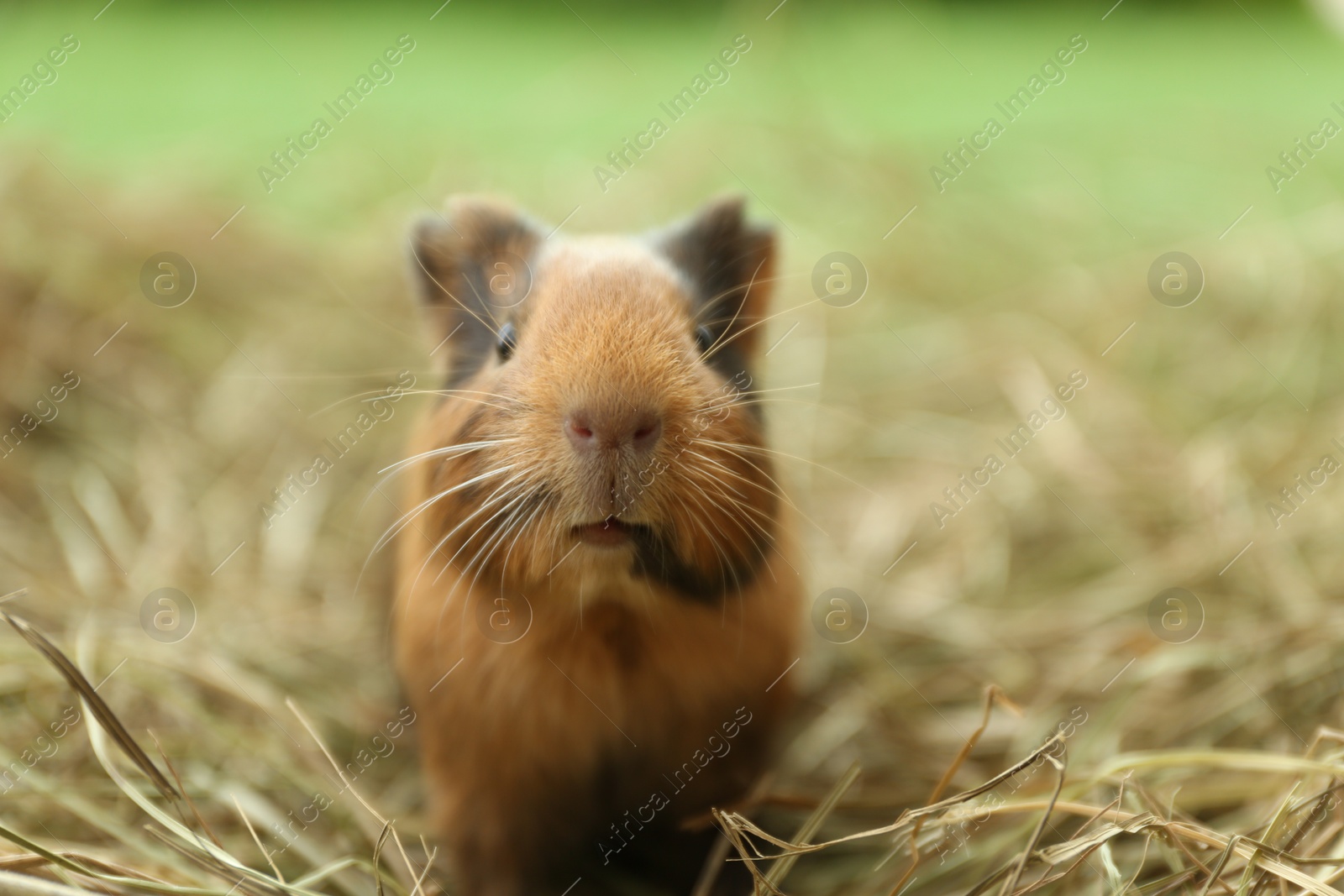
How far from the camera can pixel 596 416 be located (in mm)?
2090

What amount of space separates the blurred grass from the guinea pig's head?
32cm

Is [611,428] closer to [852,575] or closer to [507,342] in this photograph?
[507,342]

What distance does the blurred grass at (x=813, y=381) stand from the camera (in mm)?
3215

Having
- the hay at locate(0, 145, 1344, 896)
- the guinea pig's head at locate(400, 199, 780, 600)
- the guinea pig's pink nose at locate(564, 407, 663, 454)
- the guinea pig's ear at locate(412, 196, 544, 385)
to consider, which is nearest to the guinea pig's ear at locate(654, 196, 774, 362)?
the guinea pig's head at locate(400, 199, 780, 600)

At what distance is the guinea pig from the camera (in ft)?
7.27

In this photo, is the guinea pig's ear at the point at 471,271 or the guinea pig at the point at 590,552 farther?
the guinea pig's ear at the point at 471,271

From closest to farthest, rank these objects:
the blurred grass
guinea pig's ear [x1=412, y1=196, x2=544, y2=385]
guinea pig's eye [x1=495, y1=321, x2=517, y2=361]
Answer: guinea pig's eye [x1=495, y1=321, x2=517, y2=361] < guinea pig's ear [x1=412, y1=196, x2=544, y2=385] < the blurred grass

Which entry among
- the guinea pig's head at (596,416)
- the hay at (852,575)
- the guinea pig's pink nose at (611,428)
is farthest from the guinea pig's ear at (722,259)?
the guinea pig's pink nose at (611,428)

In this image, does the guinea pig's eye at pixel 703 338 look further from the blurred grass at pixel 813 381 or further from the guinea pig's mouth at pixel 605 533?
the guinea pig's mouth at pixel 605 533

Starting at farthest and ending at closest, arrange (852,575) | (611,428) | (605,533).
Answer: (852,575) < (605,533) < (611,428)

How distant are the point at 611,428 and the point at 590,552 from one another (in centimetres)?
33

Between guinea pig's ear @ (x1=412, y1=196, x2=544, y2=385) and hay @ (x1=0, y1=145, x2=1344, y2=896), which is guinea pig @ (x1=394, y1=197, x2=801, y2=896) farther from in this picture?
hay @ (x1=0, y1=145, x2=1344, y2=896)

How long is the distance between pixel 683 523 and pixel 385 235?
442cm

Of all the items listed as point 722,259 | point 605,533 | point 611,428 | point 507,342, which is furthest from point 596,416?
point 722,259
